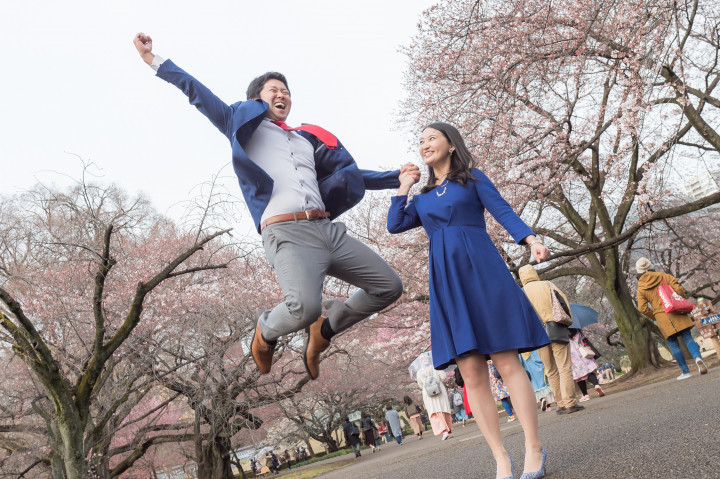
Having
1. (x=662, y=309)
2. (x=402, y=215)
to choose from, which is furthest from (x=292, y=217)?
(x=662, y=309)

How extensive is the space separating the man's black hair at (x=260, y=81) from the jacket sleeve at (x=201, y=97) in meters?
0.27

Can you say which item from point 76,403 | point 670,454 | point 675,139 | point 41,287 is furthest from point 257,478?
point 670,454

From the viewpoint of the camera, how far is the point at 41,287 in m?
12.2

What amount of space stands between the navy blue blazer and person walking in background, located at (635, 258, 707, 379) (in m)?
5.37

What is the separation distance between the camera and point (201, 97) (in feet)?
11.0

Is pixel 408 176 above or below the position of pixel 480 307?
above

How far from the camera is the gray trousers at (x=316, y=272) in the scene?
3.06 m

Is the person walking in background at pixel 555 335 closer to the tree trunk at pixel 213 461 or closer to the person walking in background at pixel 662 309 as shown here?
the person walking in background at pixel 662 309

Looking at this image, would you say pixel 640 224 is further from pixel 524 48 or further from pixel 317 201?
pixel 317 201

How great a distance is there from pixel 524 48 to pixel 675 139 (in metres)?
4.14

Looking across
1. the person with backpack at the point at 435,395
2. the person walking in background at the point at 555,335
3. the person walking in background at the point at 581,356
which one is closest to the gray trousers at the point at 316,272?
the person walking in background at the point at 555,335

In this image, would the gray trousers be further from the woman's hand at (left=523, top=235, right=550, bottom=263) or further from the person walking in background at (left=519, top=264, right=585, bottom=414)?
the person walking in background at (left=519, top=264, right=585, bottom=414)

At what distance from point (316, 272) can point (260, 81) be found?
1328mm

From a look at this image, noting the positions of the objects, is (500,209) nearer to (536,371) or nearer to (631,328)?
(536,371)
